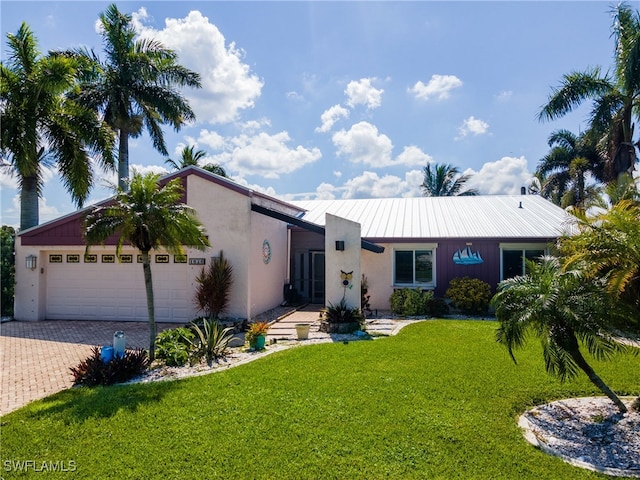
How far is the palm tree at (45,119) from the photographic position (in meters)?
11.7

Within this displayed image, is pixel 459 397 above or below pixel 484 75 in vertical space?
below

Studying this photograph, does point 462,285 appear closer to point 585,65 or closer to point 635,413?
point 635,413

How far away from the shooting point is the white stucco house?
12.6 m

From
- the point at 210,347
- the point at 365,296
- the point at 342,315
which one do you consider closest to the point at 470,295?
the point at 365,296

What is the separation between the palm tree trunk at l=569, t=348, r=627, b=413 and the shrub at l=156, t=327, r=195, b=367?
7360 mm

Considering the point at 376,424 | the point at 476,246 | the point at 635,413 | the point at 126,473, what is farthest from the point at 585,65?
the point at 126,473

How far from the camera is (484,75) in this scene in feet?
41.2

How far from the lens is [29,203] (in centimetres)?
1614

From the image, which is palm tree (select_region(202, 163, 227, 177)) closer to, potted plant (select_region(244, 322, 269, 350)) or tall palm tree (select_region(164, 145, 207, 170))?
tall palm tree (select_region(164, 145, 207, 170))

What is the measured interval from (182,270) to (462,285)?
10.3 metres

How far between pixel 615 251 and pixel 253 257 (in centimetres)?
1027

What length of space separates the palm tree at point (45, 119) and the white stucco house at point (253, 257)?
1.93 meters

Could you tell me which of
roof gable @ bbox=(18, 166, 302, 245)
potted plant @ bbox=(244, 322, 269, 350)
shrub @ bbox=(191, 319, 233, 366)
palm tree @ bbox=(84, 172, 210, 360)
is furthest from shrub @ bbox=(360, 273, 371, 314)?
palm tree @ bbox=(84, 172, 210, 360)

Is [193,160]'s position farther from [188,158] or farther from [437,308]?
[437,308]
